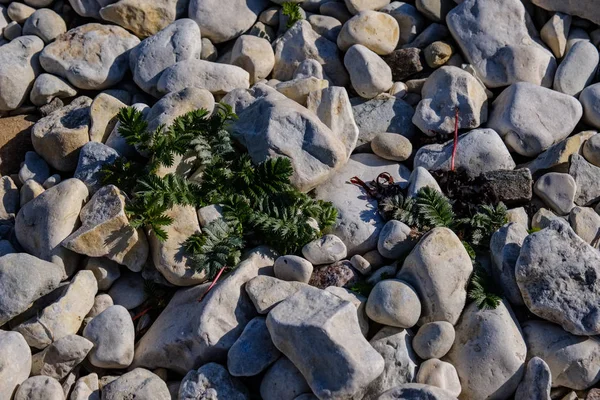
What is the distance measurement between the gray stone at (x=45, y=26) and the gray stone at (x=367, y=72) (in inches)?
125

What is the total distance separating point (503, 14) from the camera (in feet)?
25.4

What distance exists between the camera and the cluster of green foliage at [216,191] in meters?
6.09

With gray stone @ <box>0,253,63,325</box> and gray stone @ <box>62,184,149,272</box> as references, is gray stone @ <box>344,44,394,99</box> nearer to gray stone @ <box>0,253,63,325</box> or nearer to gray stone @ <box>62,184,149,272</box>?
gray stone @ <box>62,184,149,272</box>

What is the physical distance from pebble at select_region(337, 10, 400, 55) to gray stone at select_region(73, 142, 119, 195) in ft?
8.93

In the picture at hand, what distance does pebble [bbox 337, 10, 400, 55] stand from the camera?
25.0 feet

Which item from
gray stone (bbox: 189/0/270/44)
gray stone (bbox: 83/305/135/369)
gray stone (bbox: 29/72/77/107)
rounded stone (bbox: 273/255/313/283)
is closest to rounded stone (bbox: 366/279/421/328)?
rounded stone (bbox: 273/255/313/283)

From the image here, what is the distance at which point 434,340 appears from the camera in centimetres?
554

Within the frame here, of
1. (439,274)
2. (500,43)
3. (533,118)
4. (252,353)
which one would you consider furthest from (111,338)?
(500,43)

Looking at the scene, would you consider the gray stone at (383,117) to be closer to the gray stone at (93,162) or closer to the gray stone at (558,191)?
the gray stone at (558,191)

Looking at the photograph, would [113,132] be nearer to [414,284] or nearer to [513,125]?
[414,284]

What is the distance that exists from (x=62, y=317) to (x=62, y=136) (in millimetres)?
1906

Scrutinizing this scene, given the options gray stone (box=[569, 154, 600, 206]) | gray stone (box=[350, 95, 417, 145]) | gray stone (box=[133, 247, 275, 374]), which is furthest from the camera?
gray stone (box=[350, 95, 417, 145])

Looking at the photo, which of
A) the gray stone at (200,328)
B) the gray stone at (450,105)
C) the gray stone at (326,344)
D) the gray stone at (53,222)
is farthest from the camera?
the gray stone at (450,105)

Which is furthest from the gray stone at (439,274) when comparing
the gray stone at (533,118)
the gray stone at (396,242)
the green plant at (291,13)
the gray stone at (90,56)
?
the gray stone at (90,56)
